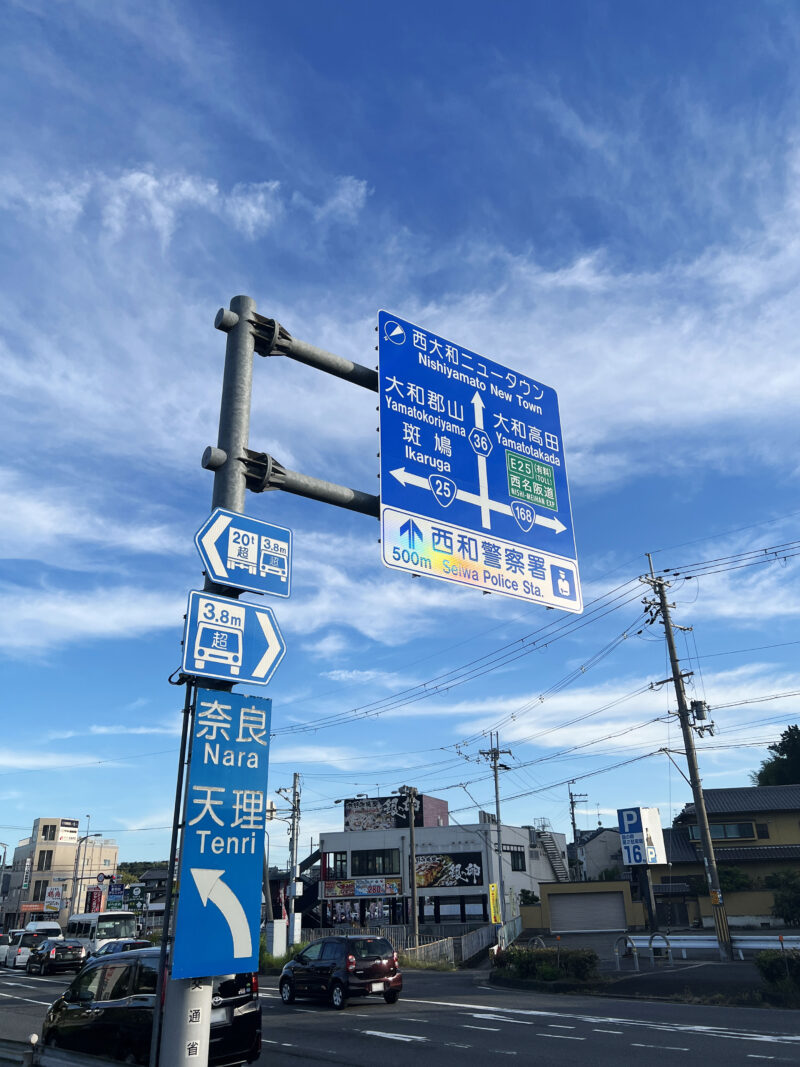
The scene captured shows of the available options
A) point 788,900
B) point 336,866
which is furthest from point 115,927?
point 788,900

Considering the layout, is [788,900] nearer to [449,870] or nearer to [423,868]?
[449,870]

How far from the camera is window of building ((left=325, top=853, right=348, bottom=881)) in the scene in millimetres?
60219

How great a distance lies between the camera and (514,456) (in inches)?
344

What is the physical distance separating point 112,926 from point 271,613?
3953cm

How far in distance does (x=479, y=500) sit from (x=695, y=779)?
79.6 ft

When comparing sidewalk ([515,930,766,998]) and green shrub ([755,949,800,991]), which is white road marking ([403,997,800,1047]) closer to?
sidewalk ([515,930,766,998])

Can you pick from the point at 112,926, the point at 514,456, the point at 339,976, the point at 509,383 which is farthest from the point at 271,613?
the point at 112,926

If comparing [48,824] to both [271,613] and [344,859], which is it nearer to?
[344,859]

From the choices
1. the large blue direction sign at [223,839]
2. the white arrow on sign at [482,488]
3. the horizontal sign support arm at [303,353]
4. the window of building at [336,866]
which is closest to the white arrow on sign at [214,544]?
the large blue direction sign at [223,839]

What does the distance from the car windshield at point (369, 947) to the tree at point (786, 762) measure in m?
60.3

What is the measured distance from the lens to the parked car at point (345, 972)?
18094 millimetres

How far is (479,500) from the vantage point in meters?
8.15

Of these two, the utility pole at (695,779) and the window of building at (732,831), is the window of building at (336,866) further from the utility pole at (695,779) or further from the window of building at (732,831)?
the utility pole at (695,779)

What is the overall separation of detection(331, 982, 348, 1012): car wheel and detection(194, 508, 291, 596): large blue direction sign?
15753 millimetres
